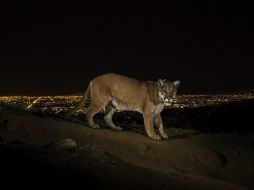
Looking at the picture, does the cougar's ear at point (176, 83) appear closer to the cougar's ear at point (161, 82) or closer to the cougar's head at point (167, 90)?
the cougar's head at point (167, 90)

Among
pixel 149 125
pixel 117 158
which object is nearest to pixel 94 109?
pixel 149 125

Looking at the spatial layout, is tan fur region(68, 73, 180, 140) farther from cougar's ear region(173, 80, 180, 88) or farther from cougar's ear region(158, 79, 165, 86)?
cougar's ear region(173, 80, 180, 88)

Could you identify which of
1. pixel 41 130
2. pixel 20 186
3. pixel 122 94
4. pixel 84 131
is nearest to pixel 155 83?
pixel 122 94

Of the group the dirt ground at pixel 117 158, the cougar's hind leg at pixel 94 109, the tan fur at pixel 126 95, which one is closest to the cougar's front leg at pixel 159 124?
the tan fur at pixel 126 95

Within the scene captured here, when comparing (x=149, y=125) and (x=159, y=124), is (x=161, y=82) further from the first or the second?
(x=159, y=124)

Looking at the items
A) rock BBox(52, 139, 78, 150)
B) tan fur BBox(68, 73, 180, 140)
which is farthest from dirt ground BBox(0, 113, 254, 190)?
tan fur BBox(68, 73, 180, 140)

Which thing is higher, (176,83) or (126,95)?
(176,83)
